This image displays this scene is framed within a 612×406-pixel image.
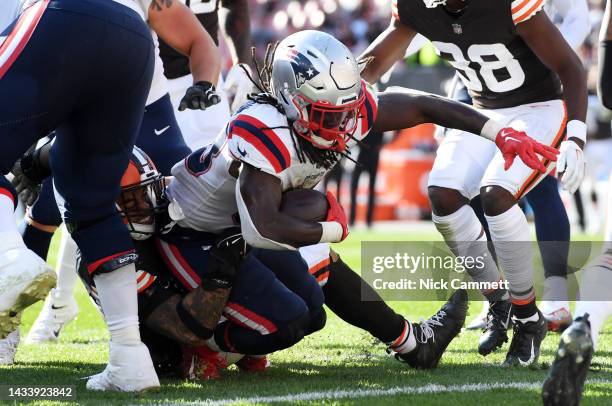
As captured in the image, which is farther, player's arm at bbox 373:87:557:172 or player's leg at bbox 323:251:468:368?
player's leg at bbox 323:251:468:368

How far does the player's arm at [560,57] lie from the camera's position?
3826 millimetres

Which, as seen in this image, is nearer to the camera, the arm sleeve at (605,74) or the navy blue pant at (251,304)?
the navy blue pant at (251,304)

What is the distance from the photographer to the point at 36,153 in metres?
3.62

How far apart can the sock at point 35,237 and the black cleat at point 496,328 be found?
177 cm

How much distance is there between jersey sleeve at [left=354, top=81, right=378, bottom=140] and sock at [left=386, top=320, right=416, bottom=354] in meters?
0.74

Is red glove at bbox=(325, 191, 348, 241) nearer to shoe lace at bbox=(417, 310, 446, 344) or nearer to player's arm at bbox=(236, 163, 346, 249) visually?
player's arm at bbox=(236, 163, 346, 249)

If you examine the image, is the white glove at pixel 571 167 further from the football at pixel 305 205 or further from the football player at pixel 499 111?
the football at pixel 305 205

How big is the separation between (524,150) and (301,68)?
2.50 ft

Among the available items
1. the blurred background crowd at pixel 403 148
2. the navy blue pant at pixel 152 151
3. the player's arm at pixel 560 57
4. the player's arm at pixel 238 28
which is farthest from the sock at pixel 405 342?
the blurred background crowd at pixel 403 148

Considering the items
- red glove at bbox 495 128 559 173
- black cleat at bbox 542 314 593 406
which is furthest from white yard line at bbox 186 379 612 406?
red glove at bbox 495 128 559 173

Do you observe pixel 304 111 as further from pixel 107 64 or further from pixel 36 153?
pixel 36 153

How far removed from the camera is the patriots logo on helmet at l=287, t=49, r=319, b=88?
3172mm

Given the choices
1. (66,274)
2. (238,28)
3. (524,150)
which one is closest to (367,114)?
(524,150)

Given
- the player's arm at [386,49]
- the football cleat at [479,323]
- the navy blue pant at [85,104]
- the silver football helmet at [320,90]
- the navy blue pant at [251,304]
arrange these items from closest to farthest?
1. the navy blue pant at [85,104]
2. the silver football helmet at [320,90]
3. the navy blue pant at [251,304]
4. the player's arm at [386,49]
5. the football cleat at [479,323]
